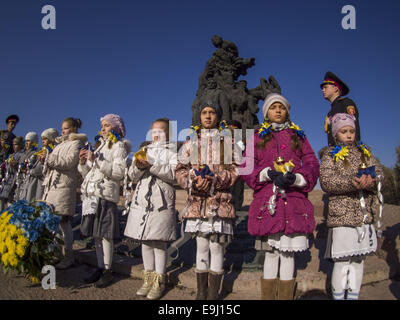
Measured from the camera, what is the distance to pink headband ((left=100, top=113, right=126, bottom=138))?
12.3ft

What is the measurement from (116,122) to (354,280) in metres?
3.11

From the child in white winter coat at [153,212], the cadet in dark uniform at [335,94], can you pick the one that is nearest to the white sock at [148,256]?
the child in white winter coat at [153,212]

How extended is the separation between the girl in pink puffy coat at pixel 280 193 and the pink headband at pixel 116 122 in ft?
5.77

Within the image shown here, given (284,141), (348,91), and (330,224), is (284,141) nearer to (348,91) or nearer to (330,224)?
(330,224)

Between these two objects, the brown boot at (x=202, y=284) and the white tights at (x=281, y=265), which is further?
the brown boot at (x=202, y=284)

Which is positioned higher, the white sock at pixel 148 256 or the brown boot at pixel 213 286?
the white sock at pixel 148 256

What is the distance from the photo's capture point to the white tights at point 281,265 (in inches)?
102

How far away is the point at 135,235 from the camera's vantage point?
3.16 m

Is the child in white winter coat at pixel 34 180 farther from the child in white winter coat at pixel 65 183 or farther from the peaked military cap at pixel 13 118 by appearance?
the peaked military cap at pixel 13 118

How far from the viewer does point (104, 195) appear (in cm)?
357

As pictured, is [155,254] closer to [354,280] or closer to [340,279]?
[340,279]

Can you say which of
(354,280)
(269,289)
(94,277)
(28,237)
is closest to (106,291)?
(94,277)

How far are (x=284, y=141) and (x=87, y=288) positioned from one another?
2781 millimetres

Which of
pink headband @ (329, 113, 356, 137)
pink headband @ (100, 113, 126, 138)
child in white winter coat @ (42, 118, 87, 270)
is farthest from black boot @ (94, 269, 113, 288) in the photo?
pink headband @ (329, 113, 356, 137)
